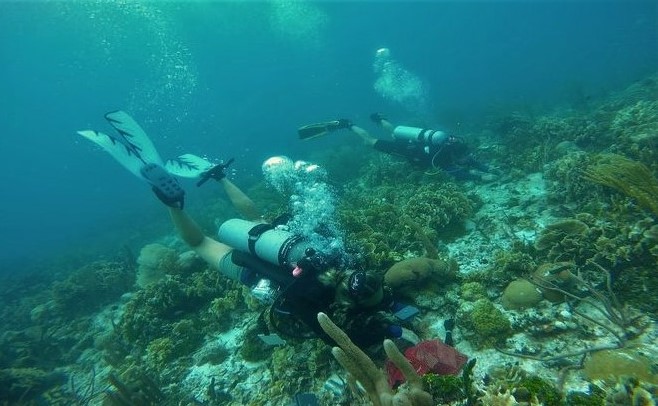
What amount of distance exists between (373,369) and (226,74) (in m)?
135

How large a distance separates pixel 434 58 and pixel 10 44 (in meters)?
119

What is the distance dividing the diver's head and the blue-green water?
20.8 meters

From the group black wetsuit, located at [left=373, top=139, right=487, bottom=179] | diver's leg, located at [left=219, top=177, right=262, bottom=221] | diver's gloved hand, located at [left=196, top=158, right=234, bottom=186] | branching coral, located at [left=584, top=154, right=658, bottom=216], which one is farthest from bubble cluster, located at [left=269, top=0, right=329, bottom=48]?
branching coral, located at [left=584, top=154, right=658, bottom=216]

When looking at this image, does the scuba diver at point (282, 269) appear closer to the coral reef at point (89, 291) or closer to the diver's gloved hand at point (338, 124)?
the coral reef at point (89, 291)

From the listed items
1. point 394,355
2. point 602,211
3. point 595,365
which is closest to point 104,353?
point 394,355

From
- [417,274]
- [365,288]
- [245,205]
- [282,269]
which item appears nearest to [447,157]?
[417,274]

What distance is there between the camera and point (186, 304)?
811 centimetres

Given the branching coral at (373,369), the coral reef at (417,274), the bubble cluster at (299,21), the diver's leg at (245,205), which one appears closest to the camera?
the branching coral at (373,369)

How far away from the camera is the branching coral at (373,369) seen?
3.02 m

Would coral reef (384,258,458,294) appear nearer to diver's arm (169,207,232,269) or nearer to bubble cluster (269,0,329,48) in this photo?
diver's arm (169,207,232,269)

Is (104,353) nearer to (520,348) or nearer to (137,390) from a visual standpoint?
(137,390)

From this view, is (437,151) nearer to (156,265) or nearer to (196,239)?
(196,239)

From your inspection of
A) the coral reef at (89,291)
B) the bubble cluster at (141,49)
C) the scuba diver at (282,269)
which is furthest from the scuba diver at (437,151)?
the bubble cluster at (141,49)

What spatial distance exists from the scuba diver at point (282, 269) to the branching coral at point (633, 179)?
429 centimetres
